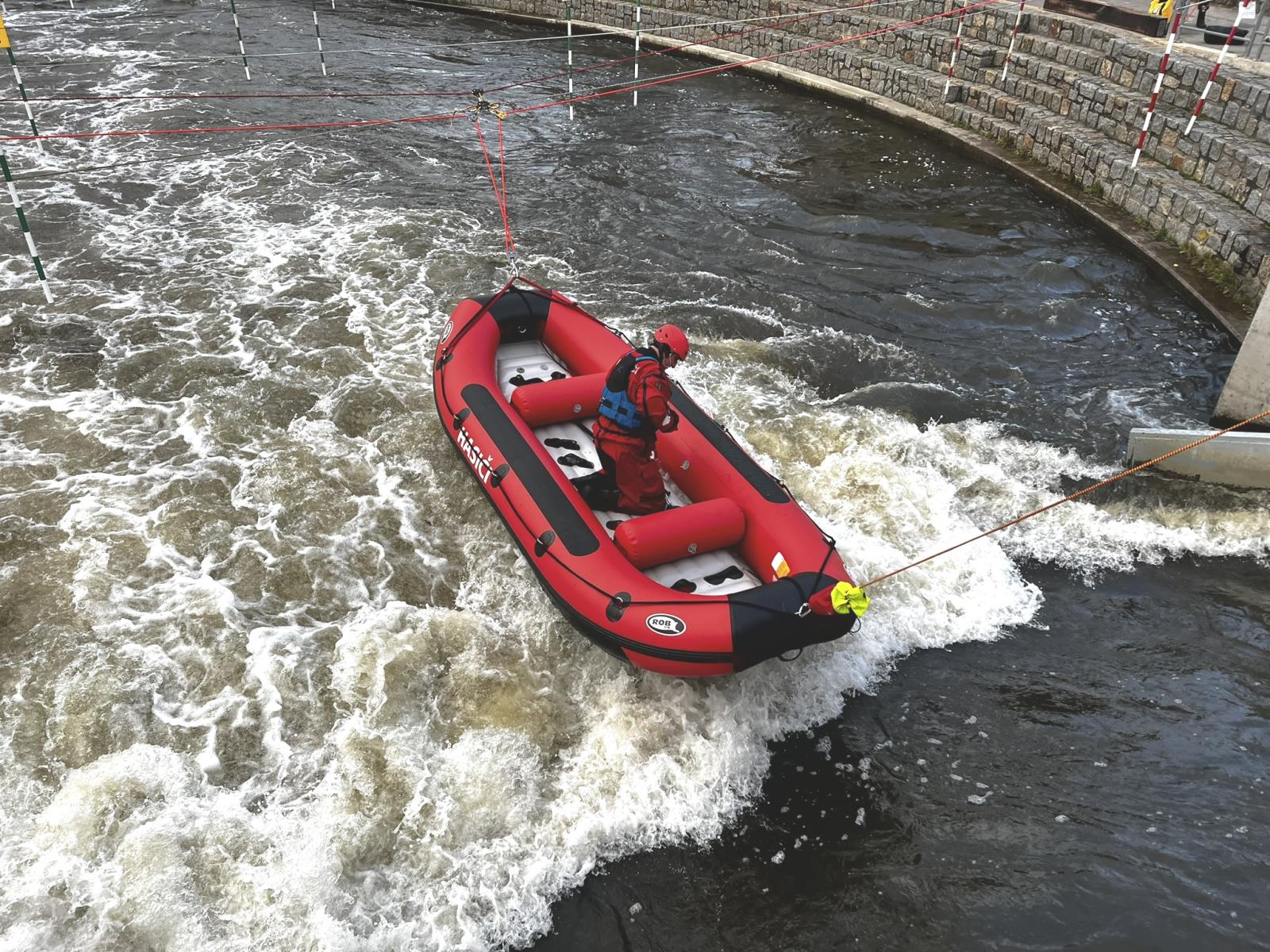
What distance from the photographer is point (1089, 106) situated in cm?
941

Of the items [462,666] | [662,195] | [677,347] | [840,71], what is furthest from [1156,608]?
[840,71]

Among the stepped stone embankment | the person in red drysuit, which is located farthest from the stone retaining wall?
the person in red drysuit

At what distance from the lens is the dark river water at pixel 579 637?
3373 mm

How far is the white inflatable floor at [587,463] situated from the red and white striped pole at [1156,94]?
6.52 meters

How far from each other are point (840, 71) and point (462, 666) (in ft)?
37.8

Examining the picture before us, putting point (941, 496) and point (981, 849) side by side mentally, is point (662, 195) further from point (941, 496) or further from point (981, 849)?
point (981, 849)

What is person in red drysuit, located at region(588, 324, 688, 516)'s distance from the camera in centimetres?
419

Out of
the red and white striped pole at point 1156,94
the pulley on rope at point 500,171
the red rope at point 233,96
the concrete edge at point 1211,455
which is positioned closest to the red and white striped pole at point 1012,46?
the red and white striped pole at point 1156,94

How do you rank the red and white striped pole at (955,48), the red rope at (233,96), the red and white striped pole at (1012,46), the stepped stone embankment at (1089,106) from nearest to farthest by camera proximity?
1. the stepped stone embankment at (1089,106)
2. the red and white striped pole at (1012,46)
3. the red and white striped pole at (955,48)
4. the red rope at (233,96)

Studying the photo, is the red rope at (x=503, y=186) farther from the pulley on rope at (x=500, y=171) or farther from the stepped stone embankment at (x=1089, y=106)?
the stepped stone embankment at (x=1089, y=106)

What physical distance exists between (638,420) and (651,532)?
1.93 ft

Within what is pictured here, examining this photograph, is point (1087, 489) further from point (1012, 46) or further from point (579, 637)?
point (1012, 46)

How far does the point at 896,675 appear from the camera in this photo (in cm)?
432

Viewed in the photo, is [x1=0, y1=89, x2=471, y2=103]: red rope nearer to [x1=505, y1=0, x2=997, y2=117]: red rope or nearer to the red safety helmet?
[x1=505, y1=0, x2=997, y2=117]: red rope
